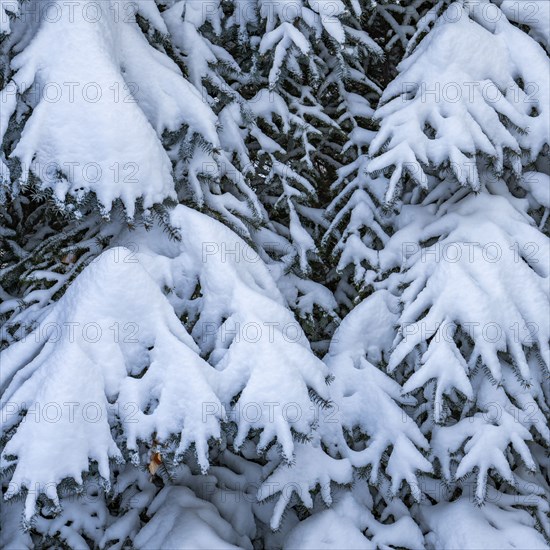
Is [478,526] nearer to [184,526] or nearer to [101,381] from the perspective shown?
[184,526]

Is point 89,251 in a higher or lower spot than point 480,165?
lower

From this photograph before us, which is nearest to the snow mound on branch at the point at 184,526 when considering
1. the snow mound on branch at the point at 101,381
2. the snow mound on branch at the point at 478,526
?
the snow mound on branch at the point at 101,381

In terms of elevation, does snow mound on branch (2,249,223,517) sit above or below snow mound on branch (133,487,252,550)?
above

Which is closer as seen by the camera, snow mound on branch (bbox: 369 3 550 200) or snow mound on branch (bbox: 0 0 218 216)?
snow mound on branch (bbox: 0 0 218 216)

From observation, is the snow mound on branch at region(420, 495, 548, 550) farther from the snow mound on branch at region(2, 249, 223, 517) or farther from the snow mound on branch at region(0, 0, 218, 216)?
the snow mound on branch at region(0, 0, 218, 216)

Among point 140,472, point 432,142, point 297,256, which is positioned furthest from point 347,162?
point 140,472

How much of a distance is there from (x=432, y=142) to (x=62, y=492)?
7.66 feet

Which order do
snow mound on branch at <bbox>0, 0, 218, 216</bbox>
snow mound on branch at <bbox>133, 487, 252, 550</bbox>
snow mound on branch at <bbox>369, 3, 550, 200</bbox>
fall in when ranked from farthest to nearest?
snow mound on branch at <bbox>369, 3, 550, 200</bbox>, snow mound on branch at <bbox>133, 487, 252, 550</bbox>, snow mound on branch at <bbox>0, 0, 218, 216</bbox>

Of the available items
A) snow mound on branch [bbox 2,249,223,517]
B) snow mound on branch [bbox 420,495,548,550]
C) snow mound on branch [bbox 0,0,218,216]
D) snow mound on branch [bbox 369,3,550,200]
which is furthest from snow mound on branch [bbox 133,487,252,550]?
snow mound on branch [bbox 369,3,550,200]

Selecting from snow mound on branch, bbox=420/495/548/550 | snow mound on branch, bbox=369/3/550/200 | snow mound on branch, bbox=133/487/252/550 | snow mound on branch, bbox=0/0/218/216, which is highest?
snow mound on branch, bbox=369/3/550/200

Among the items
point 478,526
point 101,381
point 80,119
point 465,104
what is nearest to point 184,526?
point 101,381

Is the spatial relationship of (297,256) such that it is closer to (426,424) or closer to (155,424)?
(426,424)

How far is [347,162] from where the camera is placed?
4.65 metres

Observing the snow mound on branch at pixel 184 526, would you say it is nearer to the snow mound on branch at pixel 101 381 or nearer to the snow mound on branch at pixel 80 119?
the snow mound on branch at pixel 101 381
